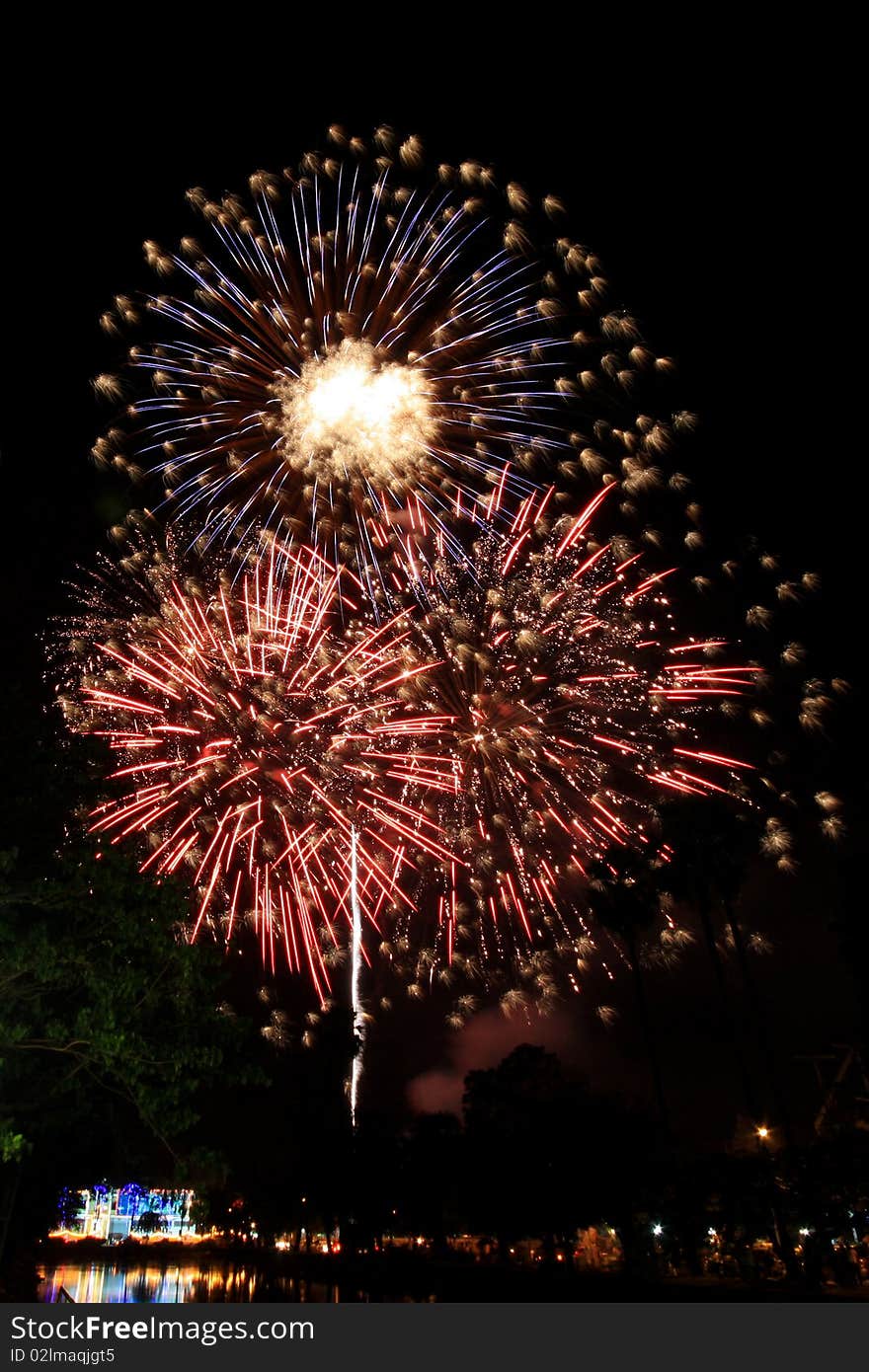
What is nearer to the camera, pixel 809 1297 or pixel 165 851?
pixel 165 851

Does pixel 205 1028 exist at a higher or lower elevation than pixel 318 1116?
lower

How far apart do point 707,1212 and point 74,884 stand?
2971 cm

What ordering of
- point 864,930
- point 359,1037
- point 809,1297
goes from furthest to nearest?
point 359,1037 < point 864,930 < point 809,1297

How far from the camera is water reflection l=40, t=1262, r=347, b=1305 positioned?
131 feet

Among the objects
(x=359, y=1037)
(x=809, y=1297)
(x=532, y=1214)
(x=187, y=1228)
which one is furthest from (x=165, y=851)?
(x=187, y=1228)

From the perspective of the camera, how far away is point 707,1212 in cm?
3384

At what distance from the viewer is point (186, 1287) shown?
49.6 meters

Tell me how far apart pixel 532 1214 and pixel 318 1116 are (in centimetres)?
2668

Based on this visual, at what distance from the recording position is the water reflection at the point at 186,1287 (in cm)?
4006

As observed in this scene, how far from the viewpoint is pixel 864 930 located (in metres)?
32.2

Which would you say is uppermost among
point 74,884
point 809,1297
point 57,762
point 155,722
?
point 155,722
